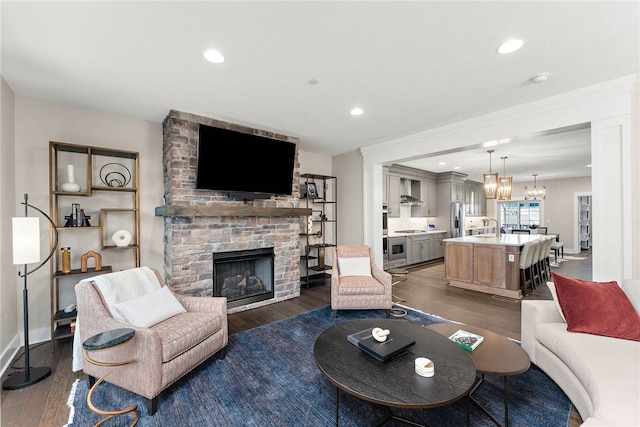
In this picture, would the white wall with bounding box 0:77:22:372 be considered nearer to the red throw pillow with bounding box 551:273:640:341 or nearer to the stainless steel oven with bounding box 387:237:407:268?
the red throw pillow with bounding box 551:273:640:341

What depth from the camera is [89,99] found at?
3031mm

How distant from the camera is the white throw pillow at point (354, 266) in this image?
3977 millimetres

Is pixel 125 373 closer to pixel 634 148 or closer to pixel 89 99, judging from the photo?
pixel 89 99

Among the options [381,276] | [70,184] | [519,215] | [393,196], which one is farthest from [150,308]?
[519,215]

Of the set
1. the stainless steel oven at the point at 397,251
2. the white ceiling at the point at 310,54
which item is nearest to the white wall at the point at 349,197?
the stainless steel oven at the point at 397,251

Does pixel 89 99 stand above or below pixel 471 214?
above

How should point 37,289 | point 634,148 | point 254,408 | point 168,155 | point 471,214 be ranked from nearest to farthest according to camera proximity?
point 254,408
point 634,148
point 37,289
point 168,155
point 471,214

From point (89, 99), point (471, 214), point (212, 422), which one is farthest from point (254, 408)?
point (471, 214)

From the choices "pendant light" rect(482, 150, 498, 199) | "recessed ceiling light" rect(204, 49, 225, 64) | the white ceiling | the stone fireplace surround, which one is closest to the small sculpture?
the stone fireplace surround

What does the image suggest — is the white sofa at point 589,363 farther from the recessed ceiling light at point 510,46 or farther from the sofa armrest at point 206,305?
the sofa armrest at point 206,305

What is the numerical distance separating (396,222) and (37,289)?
698 cm

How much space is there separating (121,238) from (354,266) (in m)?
2.99

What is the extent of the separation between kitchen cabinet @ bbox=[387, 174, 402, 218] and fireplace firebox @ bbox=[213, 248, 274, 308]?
3.56 meters

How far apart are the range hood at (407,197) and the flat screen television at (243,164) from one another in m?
4.08
